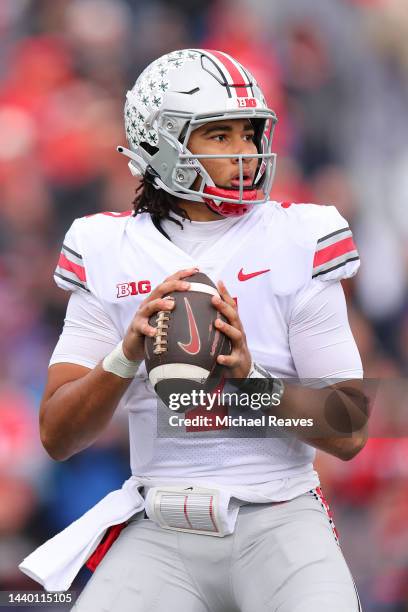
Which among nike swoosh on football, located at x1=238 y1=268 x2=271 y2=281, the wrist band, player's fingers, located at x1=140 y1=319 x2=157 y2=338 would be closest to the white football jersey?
nike swoosh on football, located at x1=238 y1=268 x2=271 y2=281

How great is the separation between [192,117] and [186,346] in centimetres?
51

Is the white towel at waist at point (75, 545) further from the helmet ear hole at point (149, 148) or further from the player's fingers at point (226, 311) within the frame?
the helmet ear hole at point (149, 148)

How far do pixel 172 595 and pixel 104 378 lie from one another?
1.29ft

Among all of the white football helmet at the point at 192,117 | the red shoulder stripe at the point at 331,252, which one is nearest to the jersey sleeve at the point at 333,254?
the red shoulder stripe at the point at 331,252

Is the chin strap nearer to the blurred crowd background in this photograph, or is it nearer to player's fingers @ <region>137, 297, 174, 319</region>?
player's fingers @ <region>137, 297, 174, 319</region>

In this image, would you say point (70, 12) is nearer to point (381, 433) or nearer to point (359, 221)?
point (359, 221)

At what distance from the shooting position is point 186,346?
1668 millimetres

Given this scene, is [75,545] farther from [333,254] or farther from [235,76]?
[235,76]

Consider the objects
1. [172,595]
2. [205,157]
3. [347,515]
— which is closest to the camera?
[172,595]

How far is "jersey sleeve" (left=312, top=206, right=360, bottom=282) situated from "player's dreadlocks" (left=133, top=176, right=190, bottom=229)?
0.28 metres

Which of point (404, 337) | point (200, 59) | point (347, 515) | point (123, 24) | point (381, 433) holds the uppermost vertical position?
point (123, 24)

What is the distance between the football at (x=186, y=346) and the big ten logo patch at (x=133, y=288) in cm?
23

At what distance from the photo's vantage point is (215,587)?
1.83 meters

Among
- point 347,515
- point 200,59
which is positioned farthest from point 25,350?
point 200,59
